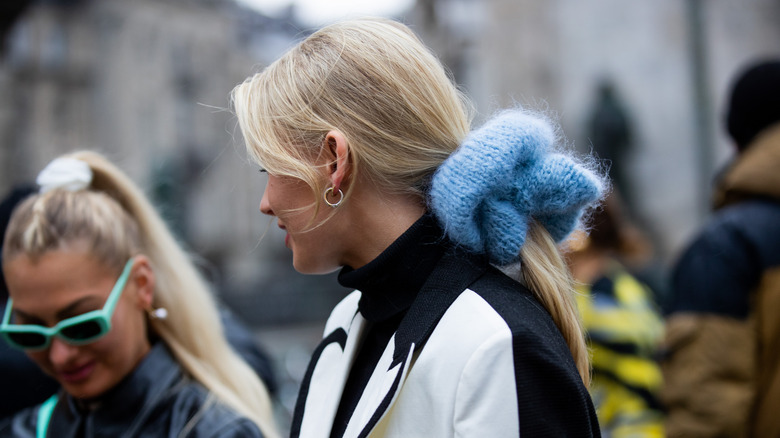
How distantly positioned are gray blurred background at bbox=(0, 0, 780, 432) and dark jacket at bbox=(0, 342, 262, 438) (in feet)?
2.05

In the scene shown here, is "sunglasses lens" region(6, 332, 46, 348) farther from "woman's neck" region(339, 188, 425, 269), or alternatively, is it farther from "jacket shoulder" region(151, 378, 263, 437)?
"woman's neck" region(339, 188, 425, 269)

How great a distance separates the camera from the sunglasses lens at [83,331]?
213cm

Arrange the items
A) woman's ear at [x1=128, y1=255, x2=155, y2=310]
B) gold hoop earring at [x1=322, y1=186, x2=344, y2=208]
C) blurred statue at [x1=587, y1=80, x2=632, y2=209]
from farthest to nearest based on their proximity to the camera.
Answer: blurred statue at [x1=587, y1=80, x2=632, y2=209], woman's ear at [x1=128, y1=255, x2=155, y2=310], gold hoop earring at [x1=322, y1=186, x2=344, y2=208]

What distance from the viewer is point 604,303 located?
3953mm

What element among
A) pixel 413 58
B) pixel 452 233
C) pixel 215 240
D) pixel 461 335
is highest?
pixel 413 58

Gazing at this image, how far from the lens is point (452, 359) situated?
4.61ft

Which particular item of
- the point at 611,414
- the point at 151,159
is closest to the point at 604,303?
the point at 611,414

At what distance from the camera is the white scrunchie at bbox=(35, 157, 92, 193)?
240 cm

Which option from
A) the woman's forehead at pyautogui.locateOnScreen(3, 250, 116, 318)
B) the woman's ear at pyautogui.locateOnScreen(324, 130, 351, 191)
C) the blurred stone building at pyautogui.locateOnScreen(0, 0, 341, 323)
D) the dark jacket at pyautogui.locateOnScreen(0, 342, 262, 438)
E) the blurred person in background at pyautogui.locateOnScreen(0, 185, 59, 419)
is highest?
the woman's ear at pyautogui.locateOnScreen(324, 130, 351, 191)

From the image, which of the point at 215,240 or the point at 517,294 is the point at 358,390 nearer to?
the point at 517,294

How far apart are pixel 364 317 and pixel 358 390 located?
Answer: 18cm

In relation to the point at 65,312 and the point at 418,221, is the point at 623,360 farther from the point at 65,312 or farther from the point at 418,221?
the point at 65,312

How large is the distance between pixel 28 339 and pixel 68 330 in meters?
0.15

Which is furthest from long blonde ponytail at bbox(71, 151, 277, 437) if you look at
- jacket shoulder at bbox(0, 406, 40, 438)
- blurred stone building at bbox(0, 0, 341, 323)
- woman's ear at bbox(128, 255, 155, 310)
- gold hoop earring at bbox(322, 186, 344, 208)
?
blurred stone building at bbox(0, 0, 341, 323)
